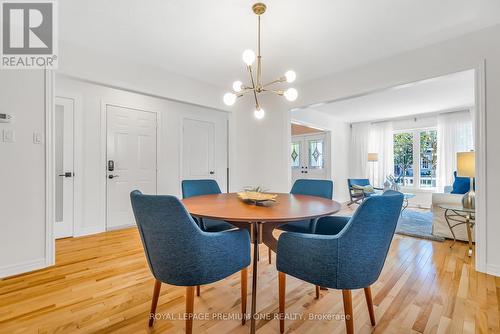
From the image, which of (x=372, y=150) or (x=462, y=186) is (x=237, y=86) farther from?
(x=372, y=150)

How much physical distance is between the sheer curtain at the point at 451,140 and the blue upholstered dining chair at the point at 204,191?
555 centimetres

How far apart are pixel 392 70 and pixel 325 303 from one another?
8.66ft

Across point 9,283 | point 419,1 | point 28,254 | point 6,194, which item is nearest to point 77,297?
point 9,283

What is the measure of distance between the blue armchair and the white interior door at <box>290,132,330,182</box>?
3915 mm

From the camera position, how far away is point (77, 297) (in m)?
1.76

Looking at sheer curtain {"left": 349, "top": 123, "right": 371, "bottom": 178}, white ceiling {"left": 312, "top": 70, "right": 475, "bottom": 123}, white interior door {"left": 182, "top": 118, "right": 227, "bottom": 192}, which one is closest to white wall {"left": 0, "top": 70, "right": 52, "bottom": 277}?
white interior door {"left": 182, "top": 118, "right": 227, "bottom": 192}

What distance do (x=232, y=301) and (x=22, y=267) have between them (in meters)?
1.99

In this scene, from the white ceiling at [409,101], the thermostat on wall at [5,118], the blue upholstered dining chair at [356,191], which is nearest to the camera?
the thermostat on wall at [5,118]

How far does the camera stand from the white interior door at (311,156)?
635 cm

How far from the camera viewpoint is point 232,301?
5.67 feet

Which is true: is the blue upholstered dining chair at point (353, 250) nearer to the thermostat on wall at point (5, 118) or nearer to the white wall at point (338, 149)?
the thermostat on wall at point (5, 118)

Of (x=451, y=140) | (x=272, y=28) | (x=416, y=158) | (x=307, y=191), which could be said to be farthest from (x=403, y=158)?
(x=272, y=28)

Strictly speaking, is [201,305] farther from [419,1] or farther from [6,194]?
[419,1]

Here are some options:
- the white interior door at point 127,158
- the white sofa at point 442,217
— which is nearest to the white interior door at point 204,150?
the white interior door at point 127,158
